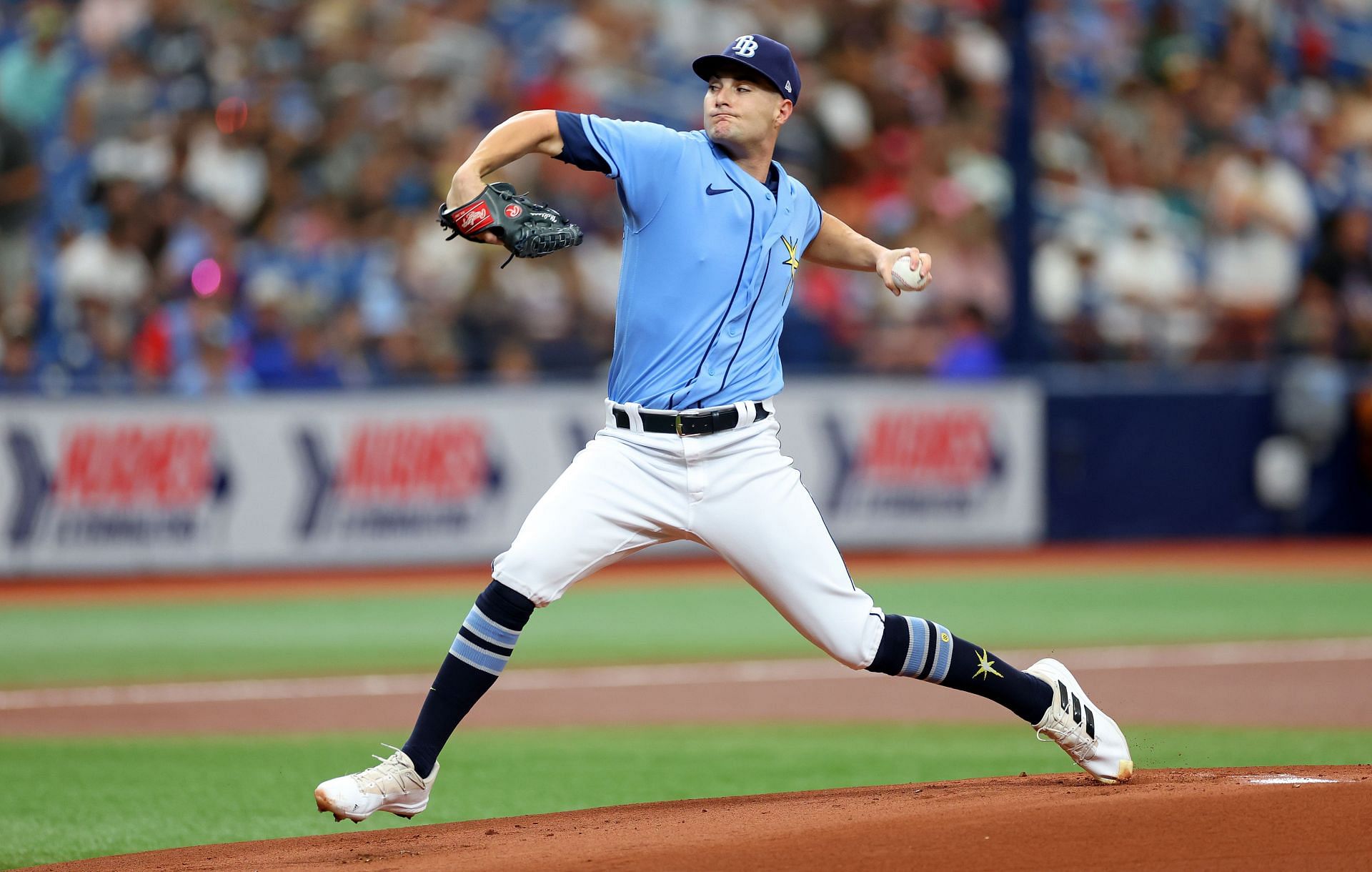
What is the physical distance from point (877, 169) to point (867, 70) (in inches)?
50.5

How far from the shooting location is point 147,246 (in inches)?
545

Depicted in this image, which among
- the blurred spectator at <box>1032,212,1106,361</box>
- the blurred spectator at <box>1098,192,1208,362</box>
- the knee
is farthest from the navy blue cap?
the blurred spectator at <box>1098,192,1208,362</box>

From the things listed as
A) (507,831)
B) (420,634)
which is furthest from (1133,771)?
(420,634)

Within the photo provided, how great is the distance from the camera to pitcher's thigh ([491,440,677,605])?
4.85 m

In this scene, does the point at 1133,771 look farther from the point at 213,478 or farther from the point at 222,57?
the point at 222,57

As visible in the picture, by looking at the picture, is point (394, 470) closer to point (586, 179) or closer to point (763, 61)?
point (586, 179)

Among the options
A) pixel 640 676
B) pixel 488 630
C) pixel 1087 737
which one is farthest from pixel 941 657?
pixel 640 676

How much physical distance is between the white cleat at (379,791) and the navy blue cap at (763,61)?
2.21m

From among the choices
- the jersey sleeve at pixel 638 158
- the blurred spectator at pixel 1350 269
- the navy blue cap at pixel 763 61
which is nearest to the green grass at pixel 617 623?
the blurred spectator at pixel 1350 269

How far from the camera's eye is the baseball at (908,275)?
519cm

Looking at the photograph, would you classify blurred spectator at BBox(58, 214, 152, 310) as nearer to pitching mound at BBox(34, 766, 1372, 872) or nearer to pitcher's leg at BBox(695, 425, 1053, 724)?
pitching mound at BBox(34, 766, 1372, 872)

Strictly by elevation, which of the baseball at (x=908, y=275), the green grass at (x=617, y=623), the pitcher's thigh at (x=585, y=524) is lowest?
the green grass at (x=617, y=623)

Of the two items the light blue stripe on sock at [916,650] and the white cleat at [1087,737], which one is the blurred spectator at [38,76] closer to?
the light blue stripe on sock at [916,650]

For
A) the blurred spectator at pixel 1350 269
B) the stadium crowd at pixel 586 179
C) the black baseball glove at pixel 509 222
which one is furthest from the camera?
the blurred spectator at pixel 1350 269
